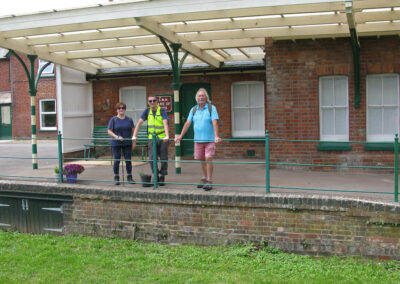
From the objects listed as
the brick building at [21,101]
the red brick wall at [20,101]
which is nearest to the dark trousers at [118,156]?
the brick building at [21,101]

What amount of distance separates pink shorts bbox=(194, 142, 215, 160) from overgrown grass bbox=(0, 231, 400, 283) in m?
1.59

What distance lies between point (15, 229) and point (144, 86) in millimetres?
6272

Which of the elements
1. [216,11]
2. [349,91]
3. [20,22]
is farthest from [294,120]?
[20,22]

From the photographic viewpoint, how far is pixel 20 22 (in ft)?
32.0

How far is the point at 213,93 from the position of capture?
13375mm

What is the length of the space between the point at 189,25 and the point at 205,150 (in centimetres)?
299

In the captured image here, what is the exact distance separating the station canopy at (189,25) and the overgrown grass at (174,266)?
410 cm

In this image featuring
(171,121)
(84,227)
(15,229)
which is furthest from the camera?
(171,121)

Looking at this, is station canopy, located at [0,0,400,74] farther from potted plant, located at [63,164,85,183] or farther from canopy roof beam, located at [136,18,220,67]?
potted plant, located at [63,164,85,183]

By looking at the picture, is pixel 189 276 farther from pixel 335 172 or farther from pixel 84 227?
pixel 335 172

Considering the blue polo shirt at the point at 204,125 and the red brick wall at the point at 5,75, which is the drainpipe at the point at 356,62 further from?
the red brick wall at the point at 5,75

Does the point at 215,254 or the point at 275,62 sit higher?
the point at 275,62

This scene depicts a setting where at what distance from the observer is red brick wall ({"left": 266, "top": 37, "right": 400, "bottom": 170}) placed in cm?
1045

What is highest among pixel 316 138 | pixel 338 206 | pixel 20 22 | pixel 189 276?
pixel 20 22
